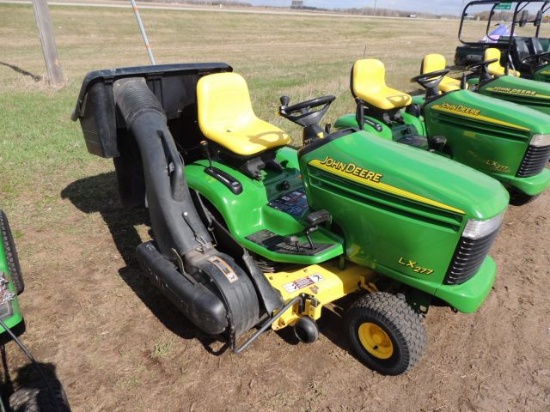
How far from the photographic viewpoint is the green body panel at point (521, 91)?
5.21m

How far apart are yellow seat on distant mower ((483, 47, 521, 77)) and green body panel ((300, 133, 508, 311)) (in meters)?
4.87

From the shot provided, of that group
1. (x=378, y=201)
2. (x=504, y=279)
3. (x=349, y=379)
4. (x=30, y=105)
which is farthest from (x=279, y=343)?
(x=30, y=105)

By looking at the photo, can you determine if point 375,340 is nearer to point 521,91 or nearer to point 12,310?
point 12,310

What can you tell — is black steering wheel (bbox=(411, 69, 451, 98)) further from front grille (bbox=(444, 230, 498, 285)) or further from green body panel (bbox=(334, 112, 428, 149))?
front grille (bbox=(444, 230, 498, 285))

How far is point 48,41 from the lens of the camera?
8922 millimetres

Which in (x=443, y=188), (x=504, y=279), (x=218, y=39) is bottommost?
(x=218, y=39)

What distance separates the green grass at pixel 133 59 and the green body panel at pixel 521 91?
2788 mm

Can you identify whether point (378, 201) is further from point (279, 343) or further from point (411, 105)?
point (411, 105)

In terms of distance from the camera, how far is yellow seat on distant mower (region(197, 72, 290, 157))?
3.27 metres

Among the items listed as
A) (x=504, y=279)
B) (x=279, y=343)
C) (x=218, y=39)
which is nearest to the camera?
(x=279, y=343)

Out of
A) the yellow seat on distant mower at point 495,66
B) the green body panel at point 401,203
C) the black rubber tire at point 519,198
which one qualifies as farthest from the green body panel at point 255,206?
the yellow seat on distant mower at point 495,66

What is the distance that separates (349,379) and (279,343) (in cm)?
50

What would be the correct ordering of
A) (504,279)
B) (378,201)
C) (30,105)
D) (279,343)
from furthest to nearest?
(30,105) < (504,279) < (279,343) < (378,201)

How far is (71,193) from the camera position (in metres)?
→ 4.73
